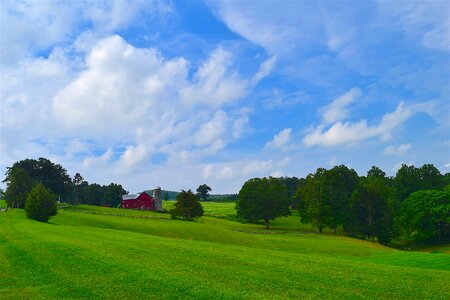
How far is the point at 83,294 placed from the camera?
17281 millimetres

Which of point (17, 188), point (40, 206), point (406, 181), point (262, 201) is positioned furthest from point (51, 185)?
point (406, 181)

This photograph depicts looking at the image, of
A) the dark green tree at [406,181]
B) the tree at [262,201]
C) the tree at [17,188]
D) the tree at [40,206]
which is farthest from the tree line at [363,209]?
the tree at [17,188]

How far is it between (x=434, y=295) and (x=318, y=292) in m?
5.54

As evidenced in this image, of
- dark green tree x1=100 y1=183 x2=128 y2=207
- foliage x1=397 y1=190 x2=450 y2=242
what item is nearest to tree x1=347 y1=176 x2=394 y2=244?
foliage x1=397 y1=190 x2=450 y2=242

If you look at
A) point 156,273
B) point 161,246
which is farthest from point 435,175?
point 156,273

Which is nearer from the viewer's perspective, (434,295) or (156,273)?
(434,295)

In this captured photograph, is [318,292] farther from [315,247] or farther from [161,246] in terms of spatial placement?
[315,247]

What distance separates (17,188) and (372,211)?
8195 centimetres

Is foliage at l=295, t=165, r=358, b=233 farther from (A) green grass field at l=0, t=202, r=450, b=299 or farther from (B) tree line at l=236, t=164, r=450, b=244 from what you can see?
(A) green grass field at l=0, t=202, r=450, b=299

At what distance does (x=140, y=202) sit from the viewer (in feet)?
478

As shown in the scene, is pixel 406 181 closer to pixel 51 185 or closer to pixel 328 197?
pixel 328 197

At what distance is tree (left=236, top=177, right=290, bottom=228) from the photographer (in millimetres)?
97188

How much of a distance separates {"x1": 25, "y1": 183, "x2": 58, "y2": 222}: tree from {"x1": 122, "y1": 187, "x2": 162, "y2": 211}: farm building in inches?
3036

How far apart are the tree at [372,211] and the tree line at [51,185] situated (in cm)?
6562
